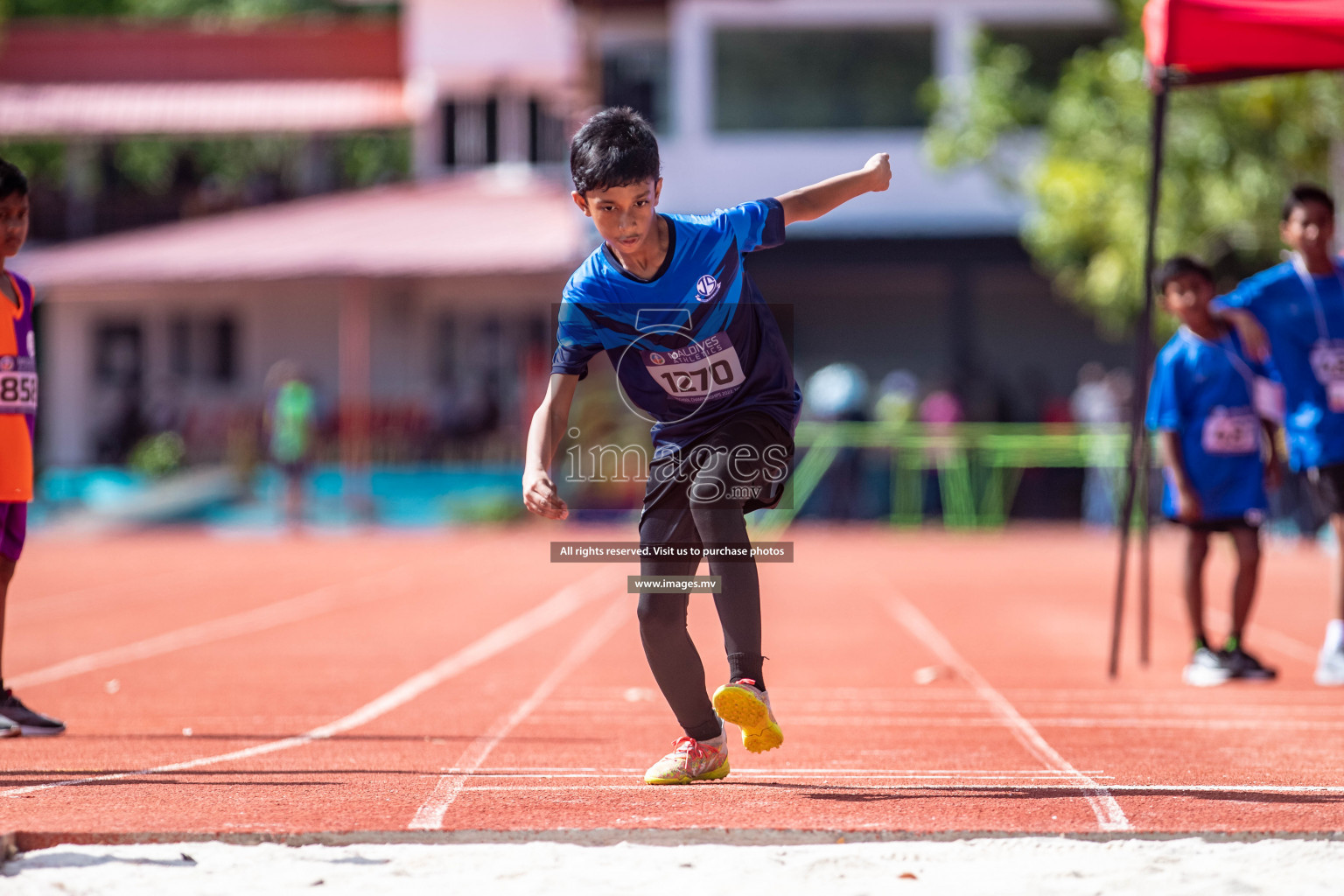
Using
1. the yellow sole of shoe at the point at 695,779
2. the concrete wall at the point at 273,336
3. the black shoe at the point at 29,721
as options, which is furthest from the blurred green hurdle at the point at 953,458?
the yellow sole of shoe at the point at 695,779

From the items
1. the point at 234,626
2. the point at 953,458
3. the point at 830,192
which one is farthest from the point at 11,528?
the point at 953,458

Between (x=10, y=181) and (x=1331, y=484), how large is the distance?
5.45 meters

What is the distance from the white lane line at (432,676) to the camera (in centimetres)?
507

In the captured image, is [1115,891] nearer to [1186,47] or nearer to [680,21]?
[1186,47]

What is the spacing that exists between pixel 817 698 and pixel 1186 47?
3244mm

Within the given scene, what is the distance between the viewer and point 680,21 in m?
23.8

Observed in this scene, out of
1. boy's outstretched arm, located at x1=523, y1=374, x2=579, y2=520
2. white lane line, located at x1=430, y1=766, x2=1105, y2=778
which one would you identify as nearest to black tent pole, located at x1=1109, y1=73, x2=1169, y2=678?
white lane line, located at x1=430, y1=766, x2=1105, y2=778

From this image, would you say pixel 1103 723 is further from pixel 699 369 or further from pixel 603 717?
pixel 699 369

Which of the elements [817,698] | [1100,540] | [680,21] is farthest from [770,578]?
[680,21]

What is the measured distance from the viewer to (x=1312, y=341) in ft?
23.2

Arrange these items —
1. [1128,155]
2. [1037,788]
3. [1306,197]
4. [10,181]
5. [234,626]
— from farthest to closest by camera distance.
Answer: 1. [1128,155]
2. [234,626]
3. [1306,197]
4. [10,181]
5. [1037,788]

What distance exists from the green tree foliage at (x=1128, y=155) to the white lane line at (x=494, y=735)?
27.2 ft

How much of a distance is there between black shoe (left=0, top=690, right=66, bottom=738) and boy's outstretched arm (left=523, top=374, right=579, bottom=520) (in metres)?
2.45

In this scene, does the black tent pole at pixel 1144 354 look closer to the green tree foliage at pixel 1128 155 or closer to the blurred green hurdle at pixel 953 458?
the green tree foliage at pixel 1128 155
